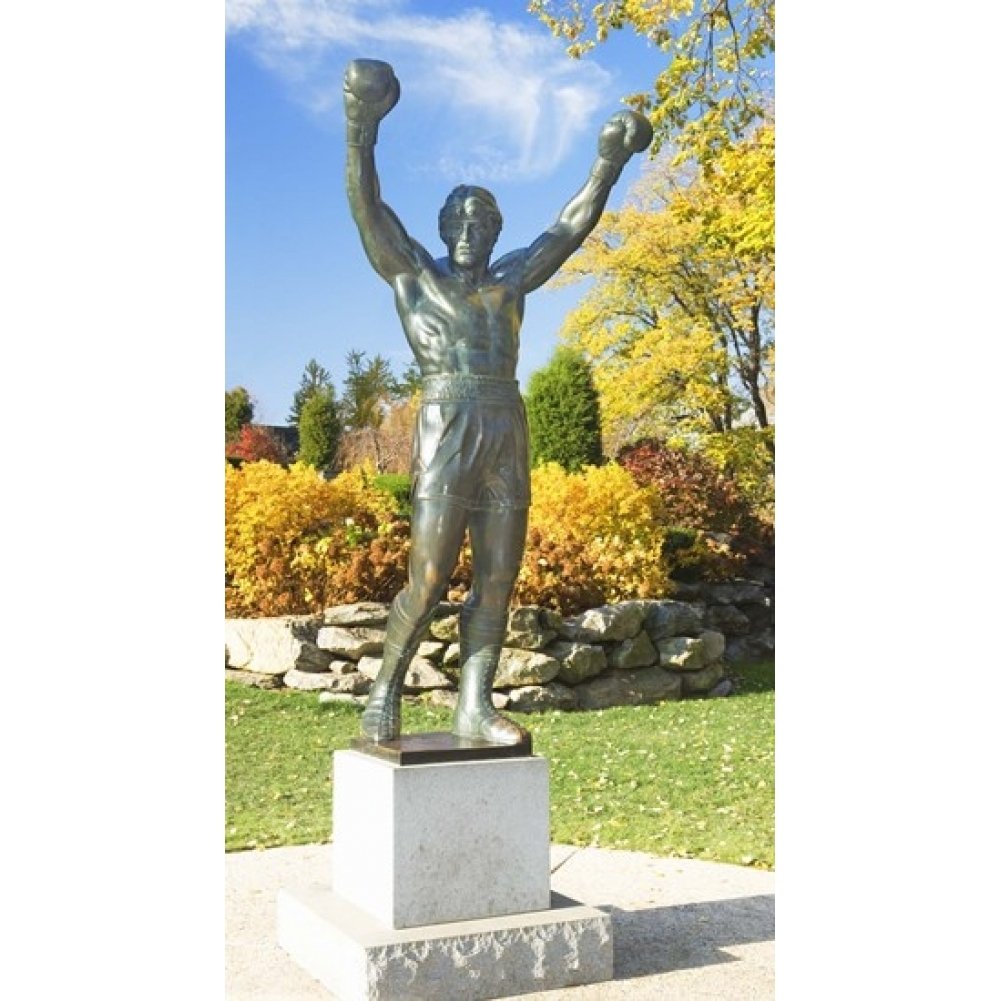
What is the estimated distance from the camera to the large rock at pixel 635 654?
10.5 metres

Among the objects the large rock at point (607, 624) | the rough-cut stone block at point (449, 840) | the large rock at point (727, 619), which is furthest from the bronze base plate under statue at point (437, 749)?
the large rock at point (727, 619)

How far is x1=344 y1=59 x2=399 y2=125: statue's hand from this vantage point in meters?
3.97

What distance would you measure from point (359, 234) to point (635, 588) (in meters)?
7.76

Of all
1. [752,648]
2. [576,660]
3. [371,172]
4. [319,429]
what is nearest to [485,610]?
[371,172]

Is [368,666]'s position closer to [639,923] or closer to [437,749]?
[639,923]

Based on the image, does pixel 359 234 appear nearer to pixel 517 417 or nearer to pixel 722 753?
pixel 517 417

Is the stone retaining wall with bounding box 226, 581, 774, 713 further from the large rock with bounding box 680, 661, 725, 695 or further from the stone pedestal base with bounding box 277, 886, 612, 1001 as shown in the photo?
the stone pedestal base with bounding box 277, 886, 612, 1001

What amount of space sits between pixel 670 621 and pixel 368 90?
766 centimetres

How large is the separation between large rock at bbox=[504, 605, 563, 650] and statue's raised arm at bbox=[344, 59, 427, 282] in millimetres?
6080

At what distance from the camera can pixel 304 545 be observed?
1091 centimetres

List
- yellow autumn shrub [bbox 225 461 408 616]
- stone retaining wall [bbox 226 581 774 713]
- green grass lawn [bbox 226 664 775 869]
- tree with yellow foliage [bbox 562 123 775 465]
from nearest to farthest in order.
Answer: green grass lawn [bbox 226 664 775 869] < stone retaining wall [bbox 226 581 774 713] < yellow autumn shrub [bbox 225 461 408 616] < tree with yellow foliage [bbox 562 123 775 465]

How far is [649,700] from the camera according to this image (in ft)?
34.7

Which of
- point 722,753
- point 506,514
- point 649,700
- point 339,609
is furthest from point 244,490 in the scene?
point 506,514

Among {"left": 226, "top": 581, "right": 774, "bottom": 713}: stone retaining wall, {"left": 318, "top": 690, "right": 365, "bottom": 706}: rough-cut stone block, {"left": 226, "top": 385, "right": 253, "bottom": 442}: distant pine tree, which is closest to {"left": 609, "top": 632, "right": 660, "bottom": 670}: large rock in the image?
{"left": 226, "top": 581, "right": 774, "bottom": 713}: stone retaining wall
